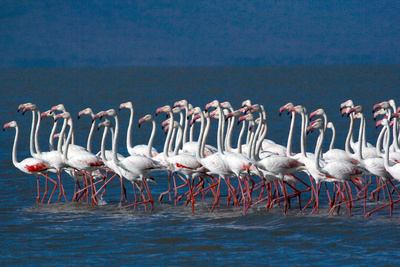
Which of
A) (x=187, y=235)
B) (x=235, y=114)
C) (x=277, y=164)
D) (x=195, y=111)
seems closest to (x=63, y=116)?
(x=195, y=111)

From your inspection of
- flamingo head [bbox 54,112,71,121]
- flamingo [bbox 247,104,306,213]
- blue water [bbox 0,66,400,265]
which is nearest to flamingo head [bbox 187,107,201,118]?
flamingo [bbox 247,104,306,213]

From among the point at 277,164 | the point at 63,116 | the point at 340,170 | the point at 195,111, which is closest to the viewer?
the point at 340,170

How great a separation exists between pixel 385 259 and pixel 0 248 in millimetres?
5756

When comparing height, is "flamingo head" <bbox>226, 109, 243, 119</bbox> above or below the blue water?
above

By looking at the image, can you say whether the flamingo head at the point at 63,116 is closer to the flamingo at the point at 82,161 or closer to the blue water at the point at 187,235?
the flamingo at the point at 82,161

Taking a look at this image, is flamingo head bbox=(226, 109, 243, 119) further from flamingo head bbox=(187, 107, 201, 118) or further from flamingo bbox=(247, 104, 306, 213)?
flamingo head bbox=(187, 107, 201, 118)

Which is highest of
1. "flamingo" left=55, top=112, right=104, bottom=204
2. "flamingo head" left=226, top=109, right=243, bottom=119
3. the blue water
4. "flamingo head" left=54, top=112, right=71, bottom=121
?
"flamingo head" left=54, top=112, right=71, bottom=121

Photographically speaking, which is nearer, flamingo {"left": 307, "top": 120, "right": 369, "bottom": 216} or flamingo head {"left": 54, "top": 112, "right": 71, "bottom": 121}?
flamingo {"left": 307, "top": 120, "right": 369, "bottom": 216}

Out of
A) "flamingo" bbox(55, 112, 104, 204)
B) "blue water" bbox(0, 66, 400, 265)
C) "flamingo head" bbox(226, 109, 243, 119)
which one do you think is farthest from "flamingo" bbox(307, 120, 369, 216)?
"flamingo" bbox(55, 112, 104, 204)

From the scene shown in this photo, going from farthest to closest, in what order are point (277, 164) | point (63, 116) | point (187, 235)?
point (63, 116) < point (277, 164) < point (187, 235)

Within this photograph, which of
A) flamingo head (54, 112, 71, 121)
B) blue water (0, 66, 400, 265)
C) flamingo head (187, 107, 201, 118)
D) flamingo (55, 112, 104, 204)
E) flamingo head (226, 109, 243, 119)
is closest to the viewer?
blue water (0, 66, 400, 265)

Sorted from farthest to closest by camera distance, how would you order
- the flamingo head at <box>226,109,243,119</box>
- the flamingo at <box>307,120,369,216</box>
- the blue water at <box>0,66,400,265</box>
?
1. the flamingo head at <box>226,109,243,119</box>
2. the flamingo at <box>307,120,369,216</box>
3. the blue water at <box>0,66,400,265</box>

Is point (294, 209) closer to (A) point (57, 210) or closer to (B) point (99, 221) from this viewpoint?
(B) point (99, 221)

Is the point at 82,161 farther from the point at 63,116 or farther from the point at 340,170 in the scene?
the point at 340,170
